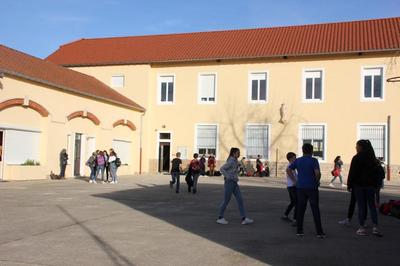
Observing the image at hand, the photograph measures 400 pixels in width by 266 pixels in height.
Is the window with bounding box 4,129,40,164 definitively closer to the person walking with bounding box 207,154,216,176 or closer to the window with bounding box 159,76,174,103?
the person walking with bounding box 207,154,216,176

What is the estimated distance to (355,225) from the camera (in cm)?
1091

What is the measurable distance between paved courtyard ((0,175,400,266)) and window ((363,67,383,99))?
15844 mm

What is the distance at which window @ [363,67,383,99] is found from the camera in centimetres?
2917

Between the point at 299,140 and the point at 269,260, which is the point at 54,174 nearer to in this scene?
the point at 299,140

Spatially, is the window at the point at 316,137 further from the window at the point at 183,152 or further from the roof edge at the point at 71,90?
the roof edge at the point at 71,90

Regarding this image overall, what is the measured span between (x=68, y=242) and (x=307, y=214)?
6.35 m

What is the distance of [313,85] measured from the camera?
3059 cm

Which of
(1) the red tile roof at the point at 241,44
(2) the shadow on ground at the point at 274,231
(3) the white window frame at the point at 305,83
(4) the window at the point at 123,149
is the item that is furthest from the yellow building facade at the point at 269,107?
(2) the shadow on ground at the point at 274,231

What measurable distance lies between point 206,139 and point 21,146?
42.5 ft

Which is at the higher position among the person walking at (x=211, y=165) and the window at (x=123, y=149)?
the window at (x=123, y=149)

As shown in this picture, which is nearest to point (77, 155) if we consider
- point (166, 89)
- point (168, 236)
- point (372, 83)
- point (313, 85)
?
point (166, 89)

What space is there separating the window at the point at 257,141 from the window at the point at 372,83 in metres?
6.20

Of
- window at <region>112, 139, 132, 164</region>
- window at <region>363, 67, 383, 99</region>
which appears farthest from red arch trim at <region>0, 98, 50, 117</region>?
window at <region>363, 67, 383, 99</region>

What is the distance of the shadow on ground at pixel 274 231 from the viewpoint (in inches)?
304
